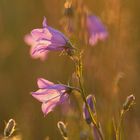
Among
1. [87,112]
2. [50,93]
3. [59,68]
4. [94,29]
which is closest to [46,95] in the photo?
[50,93]

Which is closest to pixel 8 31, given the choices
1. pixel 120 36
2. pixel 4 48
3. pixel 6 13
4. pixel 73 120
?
pixel 6 13

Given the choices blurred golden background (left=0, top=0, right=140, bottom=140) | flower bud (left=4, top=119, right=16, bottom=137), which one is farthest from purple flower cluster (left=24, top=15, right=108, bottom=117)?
blurred golden background (left=0, top=0, right=140, bottom=140)

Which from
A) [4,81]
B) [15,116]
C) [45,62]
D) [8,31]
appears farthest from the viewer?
[8,31]

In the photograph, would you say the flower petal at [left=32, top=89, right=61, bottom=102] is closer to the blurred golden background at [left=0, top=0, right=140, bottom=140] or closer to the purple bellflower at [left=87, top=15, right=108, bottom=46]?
the blurred golden background at [left=0, top=0, right=140, bottom=140]

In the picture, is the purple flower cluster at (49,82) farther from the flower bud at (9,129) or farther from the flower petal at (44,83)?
the flower bud at (9,129)

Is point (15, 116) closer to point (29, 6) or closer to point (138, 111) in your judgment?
point (138, 111)

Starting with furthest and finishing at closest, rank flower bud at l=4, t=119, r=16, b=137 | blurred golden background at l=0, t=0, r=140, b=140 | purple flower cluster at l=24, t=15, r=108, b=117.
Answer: blurred golden background at l=0, t=0, r=140, b=140 → purple flower cluster at l=24, t=15, r=108, b=117 → flower bud at l=4, t=119, r=16, b=137
